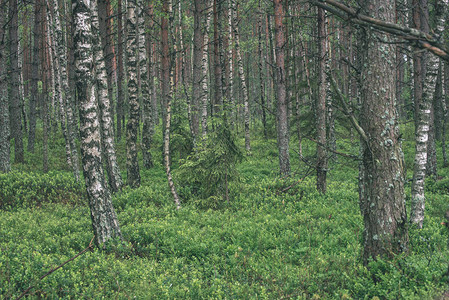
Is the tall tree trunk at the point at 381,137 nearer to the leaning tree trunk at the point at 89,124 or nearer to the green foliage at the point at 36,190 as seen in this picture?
the leaning tree trunk at the point at 89,124

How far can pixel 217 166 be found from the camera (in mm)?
10078

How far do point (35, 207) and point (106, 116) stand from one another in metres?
3.55

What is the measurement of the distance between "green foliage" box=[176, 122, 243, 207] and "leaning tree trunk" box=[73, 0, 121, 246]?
3.81 m

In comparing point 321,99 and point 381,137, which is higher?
point 321,99

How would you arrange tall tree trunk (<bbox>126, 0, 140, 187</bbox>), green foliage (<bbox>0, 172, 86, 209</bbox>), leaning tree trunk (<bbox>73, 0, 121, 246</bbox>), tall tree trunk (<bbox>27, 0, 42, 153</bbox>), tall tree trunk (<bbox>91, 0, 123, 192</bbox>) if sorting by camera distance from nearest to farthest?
leaning tree trunk (<bbox>73, 0, 121, 246</bbox>)
green foliage (<bbox>0, 172, 86, 209</bbox>)
tall tree trunk (<bbox>91, 0, 123, 192</bbox>)
tall tree trunk (<bbox>126, 0, 140, 187</bbox>)
tall tree trunk (<bbox>27, 0, 42, 153</bbox>)

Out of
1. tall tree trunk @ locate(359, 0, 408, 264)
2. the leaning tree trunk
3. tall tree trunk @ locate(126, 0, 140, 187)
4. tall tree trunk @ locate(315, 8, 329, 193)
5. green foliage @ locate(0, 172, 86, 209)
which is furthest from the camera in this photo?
tall tree trunk @ locate(126, 0, 140, 187)

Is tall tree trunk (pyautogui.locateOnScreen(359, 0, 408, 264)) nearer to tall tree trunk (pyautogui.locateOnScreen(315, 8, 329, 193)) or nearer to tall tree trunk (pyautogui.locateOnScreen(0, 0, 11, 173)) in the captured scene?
tall tree trunk (pyautogui.locateOnScreen(315, 8, 329, 193))

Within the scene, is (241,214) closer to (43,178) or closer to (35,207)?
(35,207)

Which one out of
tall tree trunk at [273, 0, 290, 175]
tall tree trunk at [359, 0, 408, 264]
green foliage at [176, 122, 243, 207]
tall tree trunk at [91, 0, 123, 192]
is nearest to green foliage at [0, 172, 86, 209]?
tall tree trunk at [91, 0, 123, 192]

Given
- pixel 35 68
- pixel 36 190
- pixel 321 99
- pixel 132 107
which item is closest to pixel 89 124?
pixel 36 190

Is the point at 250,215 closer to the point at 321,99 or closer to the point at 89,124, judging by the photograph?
the point at 321,99

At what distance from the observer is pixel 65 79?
14.7 meters

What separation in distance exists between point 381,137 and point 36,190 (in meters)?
10.8

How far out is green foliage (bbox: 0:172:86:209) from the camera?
10375 millimetres
